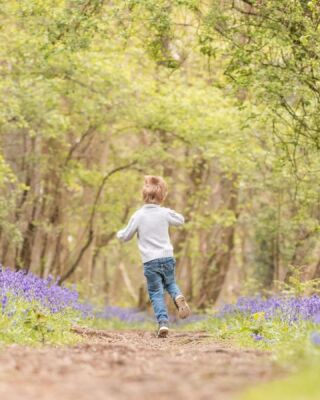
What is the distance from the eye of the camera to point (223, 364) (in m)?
4.95

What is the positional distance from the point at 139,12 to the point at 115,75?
20.7 ft

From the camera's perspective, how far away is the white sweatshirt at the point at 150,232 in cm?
1000

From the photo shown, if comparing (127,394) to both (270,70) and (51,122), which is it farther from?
(51,122)

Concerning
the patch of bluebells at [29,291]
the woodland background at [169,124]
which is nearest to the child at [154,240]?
the patch of bluebells at [29,291]

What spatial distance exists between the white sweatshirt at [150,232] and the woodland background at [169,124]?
1.97 m

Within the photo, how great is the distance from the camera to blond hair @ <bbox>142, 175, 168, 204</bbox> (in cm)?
1002

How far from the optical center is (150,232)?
10000 mm

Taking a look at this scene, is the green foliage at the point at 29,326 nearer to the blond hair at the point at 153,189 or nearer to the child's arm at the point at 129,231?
the child's arm at the point at 129,231

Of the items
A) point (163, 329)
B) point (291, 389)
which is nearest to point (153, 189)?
point (163, 329)

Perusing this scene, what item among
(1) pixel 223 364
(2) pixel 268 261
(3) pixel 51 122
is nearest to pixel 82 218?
(2) pixel 268 261

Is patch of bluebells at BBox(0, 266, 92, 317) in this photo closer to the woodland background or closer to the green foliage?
the green foliage

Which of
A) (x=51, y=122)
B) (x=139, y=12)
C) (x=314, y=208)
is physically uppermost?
(x=139, y=12)

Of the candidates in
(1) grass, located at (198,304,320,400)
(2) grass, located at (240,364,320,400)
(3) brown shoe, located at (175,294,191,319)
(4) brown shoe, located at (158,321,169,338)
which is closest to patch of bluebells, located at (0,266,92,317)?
(4) brown shoe, located at (158,321,169,338)

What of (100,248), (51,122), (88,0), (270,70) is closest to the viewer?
(270,70)
